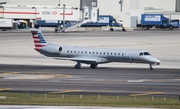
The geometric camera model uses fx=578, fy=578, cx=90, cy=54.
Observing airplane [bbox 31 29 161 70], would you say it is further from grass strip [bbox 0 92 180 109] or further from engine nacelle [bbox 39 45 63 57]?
grass strip [bbox 0 92 180 109]

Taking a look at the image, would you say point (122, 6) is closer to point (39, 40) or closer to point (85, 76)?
point (39, 40)

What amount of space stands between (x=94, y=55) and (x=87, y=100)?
23566mm

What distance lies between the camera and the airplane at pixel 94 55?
5944 centimetres

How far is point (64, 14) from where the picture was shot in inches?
5925

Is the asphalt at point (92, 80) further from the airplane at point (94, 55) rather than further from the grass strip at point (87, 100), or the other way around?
the grass strip at point (87, 100)

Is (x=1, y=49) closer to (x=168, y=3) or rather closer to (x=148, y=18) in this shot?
(x=148, y=18)

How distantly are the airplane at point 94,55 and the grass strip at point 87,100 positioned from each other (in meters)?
19.5

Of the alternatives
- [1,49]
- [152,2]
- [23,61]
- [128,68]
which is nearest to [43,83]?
[128,68]

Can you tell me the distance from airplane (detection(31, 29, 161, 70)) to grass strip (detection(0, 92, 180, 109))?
64.1ft

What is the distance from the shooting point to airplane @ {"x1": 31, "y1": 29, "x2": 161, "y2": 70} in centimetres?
5944

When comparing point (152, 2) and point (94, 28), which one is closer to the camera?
point (94, 28)

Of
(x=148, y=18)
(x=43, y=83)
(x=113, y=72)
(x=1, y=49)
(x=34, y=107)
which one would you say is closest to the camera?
(x=34, y=107)

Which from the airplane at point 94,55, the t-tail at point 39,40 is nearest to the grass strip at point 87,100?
the airplane at point 94,55

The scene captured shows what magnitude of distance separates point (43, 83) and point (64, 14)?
102934mm
